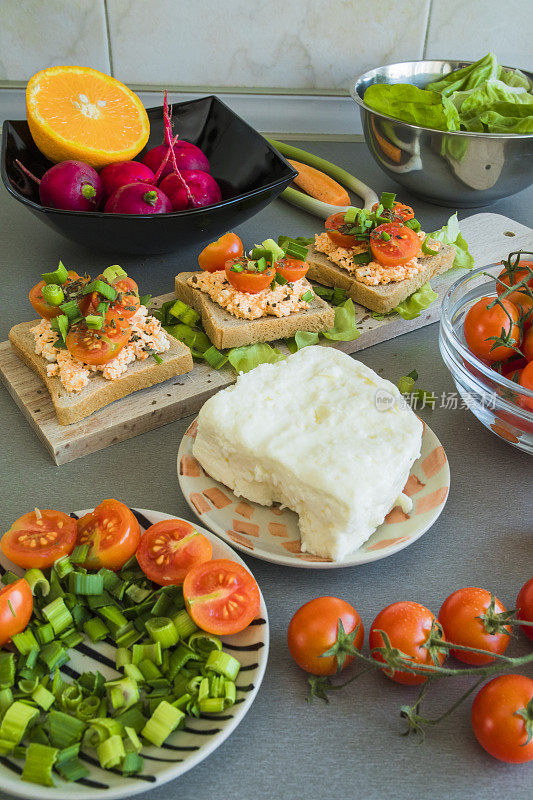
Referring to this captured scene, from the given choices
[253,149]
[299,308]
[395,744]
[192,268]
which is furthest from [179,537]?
[253,149]

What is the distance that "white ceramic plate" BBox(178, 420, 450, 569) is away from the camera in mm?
1215

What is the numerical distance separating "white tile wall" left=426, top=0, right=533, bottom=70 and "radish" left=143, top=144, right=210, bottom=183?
131cm

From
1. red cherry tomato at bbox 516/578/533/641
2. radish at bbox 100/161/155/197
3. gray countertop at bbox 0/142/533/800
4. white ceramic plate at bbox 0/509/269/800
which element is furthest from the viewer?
radish at bbox 100/161/155/197

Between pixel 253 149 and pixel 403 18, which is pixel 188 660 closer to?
pixel 253 149

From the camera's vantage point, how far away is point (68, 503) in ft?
4.61

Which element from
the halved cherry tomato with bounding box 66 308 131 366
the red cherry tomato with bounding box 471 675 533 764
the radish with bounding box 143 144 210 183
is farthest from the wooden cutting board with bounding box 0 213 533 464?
the red cherry tomato with bounding box 471 675 533 764

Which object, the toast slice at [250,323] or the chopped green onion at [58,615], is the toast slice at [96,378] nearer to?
the toast slice at [250,323]

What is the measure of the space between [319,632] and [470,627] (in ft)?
0.77

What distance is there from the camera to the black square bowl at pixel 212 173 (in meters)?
1.79

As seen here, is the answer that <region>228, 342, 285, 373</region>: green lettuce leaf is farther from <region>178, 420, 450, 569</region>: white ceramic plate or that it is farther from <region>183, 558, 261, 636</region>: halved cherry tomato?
<region>183, 558, 261, 636</region>: halved cherry tomato

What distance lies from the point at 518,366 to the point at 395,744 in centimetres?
84

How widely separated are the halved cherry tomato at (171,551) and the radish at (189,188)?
109cm

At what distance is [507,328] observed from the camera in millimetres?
1466

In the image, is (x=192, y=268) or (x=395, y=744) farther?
→ (x=192, y=268)
